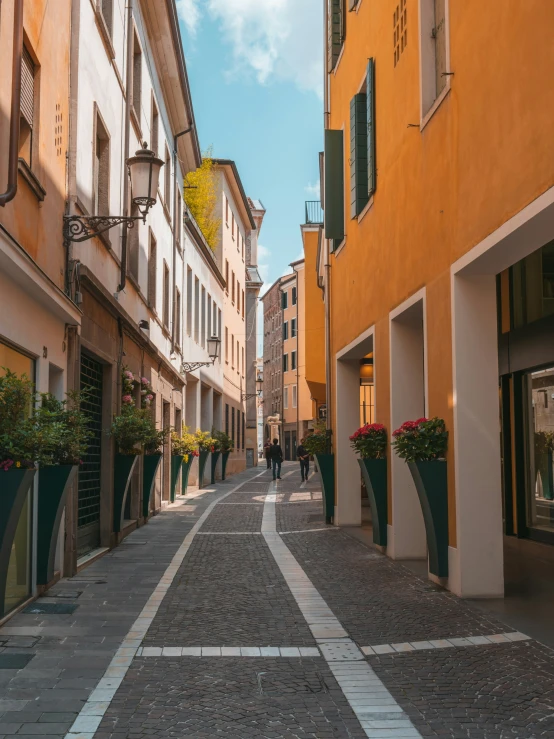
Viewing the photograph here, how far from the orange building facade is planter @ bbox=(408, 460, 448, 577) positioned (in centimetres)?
9

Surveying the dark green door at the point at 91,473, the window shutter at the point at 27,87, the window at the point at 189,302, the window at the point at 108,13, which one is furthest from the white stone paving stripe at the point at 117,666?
the window at the point at 189,302

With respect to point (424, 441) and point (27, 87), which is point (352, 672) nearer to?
point (424, 441)

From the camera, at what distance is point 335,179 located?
15.8 metres

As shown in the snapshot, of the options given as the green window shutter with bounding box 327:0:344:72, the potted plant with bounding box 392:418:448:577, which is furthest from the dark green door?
the green window shutter with bounding box 327:0:344:72

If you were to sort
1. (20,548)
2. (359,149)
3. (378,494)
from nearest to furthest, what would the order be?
(20,548) → (378,494) → (359,149)

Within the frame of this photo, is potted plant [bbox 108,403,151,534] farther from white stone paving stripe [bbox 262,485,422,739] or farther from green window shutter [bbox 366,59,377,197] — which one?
green window shutter [bbox 366,59,377,197]

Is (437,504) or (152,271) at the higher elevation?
(152,271)

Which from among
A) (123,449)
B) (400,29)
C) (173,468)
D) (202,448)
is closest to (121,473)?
(123,449)

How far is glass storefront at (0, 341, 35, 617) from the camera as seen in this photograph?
7.41 m

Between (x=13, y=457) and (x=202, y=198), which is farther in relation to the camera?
(x=202, y=198)

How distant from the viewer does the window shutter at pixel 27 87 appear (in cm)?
812

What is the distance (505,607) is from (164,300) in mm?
15110

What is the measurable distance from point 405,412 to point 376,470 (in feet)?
3.02

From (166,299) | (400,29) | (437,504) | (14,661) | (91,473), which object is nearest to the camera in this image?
(14,661)
